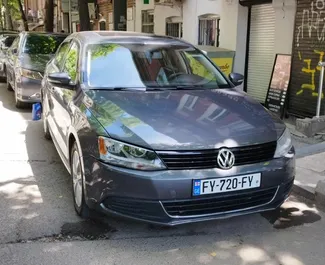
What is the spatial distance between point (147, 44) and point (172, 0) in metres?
8.33

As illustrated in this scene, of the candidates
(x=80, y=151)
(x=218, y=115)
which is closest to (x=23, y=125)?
(x=80, y=151)

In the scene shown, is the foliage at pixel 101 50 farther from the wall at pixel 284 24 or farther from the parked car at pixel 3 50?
the parked car at pixel 3 50

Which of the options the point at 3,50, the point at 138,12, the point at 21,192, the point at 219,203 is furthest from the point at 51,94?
the point at 138,12

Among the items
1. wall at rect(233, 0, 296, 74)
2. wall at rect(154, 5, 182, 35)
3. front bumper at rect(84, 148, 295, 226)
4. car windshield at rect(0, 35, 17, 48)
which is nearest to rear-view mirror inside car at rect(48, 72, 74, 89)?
front bumper at rect(84, 148, 295, 226)

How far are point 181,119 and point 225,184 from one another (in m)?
0.64

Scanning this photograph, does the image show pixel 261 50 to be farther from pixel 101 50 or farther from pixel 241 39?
pixel 101 50

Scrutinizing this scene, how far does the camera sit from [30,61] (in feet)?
29.9

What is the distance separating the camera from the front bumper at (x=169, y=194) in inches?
126

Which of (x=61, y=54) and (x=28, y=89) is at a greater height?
(x=61, y=54)

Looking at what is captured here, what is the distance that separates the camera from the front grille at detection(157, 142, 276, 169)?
127 inches

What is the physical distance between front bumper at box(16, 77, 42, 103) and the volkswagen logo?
20.4ft

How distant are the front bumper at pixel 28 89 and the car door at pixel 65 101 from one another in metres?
3.48

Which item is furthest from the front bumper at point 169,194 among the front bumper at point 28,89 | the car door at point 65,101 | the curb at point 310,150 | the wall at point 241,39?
the wall at point 241,39

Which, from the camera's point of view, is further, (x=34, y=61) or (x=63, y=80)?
(x=34, y=61)
